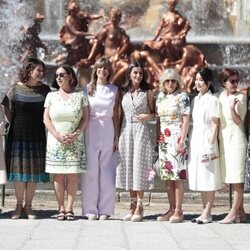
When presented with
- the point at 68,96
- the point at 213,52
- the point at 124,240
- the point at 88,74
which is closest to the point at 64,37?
the point at 88,74

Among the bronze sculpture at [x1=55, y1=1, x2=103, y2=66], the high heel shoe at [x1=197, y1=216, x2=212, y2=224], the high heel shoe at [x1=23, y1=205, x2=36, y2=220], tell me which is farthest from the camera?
the bronze sculpture at [x1=55, y1=1, x2=103, y2=66]

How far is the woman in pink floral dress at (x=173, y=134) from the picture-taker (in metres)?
8.77

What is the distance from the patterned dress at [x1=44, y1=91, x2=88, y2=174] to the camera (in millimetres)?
8805

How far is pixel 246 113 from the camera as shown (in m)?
8.84

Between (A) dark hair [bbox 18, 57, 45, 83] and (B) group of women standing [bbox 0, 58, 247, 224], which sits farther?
(A) dark hair [bbox 18, 57, 45, 83]

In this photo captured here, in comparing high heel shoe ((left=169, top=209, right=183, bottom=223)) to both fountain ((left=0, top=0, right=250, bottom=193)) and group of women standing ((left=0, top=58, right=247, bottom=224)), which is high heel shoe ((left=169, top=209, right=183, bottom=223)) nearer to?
group of women standing ((left=0, top=58, right=247, bottom=224))

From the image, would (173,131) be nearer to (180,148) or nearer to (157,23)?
(180,148)

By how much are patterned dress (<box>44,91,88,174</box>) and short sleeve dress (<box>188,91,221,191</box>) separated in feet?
3.80

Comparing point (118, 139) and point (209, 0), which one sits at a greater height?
point (209, 0)

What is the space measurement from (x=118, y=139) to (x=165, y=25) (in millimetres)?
12803

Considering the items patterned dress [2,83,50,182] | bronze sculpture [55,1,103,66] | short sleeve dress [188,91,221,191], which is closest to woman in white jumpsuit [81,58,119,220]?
patterned dress [2,83,50,182]

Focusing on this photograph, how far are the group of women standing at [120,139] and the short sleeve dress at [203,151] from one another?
1cm

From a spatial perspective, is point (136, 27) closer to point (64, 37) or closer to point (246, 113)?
point (64, 37)

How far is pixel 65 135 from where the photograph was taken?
8.78 meters
